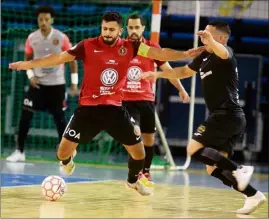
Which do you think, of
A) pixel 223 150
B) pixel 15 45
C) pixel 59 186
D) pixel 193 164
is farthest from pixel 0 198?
pixel 15 45

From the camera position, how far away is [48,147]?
54.6ft

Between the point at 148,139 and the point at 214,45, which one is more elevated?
the point at 214,45

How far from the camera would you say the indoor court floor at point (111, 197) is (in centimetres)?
685

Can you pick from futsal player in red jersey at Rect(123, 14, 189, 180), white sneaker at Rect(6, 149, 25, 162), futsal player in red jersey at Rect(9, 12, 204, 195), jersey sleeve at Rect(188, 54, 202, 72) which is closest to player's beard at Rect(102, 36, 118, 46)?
futsal player in red jersey at Rect(9, 12, 204, 195)

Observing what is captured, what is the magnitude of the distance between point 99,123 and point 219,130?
1214 millimetres

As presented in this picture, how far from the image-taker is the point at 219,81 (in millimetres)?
7738

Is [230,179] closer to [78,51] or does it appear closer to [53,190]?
[53,190]

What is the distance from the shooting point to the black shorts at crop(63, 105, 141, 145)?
25.6ft

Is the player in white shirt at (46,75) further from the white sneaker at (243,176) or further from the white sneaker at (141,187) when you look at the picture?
the white sneaker at (243,176)

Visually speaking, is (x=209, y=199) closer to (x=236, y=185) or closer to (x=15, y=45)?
(x=236, y=185)

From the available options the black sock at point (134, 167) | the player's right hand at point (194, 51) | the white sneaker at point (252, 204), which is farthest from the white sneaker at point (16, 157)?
the white sneaker at point (252, 204)

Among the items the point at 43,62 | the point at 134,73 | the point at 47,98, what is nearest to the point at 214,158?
the point at 43,62

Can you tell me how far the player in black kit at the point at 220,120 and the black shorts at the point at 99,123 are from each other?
527 millimetres

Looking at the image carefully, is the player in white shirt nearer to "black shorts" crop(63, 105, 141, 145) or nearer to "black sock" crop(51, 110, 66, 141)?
"black sock" crop(51, 110, 66, 141)
